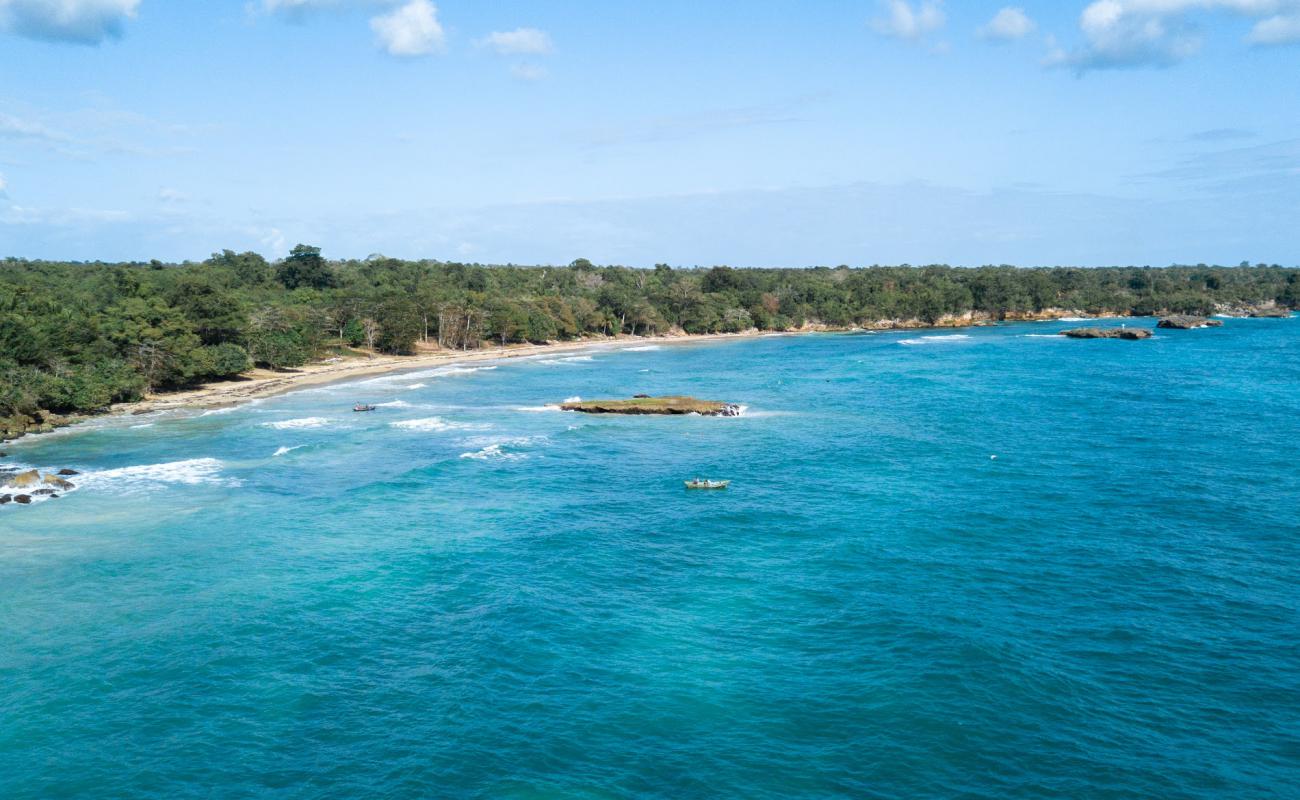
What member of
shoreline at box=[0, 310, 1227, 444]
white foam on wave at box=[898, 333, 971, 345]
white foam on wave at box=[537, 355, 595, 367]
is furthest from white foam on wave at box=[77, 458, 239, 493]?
white foam on wave at box=[898, 333, 971, 345]

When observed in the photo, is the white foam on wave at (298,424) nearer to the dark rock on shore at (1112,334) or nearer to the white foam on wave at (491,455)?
the white foam on wave at (491,455)

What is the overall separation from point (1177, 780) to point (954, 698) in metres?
5.86

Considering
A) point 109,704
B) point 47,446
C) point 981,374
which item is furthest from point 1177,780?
point 981,374

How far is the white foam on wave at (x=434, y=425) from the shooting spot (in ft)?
232

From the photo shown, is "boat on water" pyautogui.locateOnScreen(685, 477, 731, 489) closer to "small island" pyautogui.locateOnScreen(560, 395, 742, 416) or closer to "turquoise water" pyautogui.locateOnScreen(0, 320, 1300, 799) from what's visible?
"turquoise water" pyautogui.locateOnScreen(0, 320, 1300, 799)

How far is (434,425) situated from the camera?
72.2 meters

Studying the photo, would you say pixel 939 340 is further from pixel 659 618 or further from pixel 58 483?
pixel 58 483

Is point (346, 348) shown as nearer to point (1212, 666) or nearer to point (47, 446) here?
point (47, 446)

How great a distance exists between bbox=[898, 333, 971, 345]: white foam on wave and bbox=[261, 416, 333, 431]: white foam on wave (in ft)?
385

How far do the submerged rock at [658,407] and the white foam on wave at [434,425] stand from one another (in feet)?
35.9

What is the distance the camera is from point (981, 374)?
104 metres

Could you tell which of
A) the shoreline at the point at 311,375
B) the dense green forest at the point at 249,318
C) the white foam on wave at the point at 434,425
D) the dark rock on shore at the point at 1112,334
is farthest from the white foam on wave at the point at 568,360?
the dark rock on shore at the point at 1112,334

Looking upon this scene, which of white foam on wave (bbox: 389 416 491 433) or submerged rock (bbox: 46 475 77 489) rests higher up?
white foam on wave (bbox: 389 416 491 433)

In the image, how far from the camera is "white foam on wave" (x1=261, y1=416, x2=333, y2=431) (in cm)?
7094
